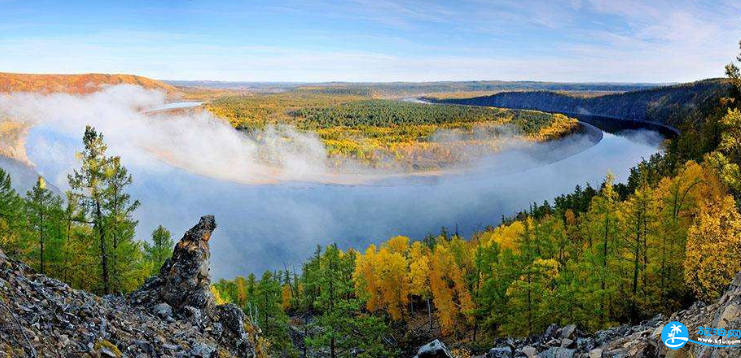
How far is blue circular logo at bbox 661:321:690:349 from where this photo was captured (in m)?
13.3

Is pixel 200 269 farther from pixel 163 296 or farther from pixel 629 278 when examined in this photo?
pixel 629 278

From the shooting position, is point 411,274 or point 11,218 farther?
point 411,274

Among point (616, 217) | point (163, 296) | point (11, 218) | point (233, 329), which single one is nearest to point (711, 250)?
point (616, 217)

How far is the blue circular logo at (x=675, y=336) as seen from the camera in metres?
13.3

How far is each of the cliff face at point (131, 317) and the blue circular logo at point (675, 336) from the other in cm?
1378

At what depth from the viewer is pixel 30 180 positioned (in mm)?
160750

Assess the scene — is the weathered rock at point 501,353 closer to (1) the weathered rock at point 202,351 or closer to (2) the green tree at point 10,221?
(1) the weathered rock at point 202,351

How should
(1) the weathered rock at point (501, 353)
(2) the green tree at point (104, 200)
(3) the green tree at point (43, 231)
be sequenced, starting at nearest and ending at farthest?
1. (1) the weathered rock at point (501, 353)
2. (2) the green tree at point (104, 200)
3. (3) the green tree at point (43, 231)

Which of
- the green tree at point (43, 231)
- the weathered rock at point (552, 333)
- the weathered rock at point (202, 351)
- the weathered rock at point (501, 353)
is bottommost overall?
the weathered rock at point (552, 333)

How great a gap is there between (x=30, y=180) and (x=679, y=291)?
18909cm

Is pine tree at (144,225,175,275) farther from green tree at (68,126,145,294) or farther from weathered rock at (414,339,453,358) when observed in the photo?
weathered rock at (414,339,453,358)

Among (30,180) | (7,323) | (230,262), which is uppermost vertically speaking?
(7,323)

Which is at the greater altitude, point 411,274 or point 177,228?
point 411,274

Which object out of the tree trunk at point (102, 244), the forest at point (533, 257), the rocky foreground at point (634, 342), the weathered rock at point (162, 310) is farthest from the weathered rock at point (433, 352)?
the tree trunk at point (102, 244)
